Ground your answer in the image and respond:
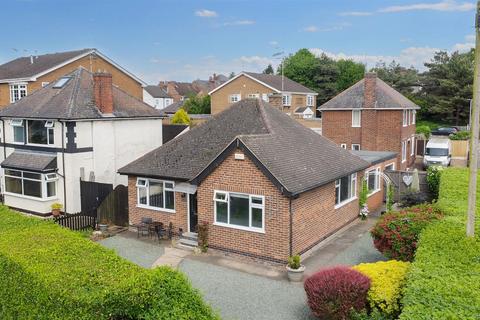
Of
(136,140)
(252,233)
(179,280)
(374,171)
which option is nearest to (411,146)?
(374,171)

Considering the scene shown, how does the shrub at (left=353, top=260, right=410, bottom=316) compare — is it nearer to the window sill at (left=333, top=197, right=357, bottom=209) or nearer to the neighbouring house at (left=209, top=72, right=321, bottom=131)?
the window sill at (left=333, top=197, right=357, bottom=209)

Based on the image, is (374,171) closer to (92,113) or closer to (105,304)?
(92,113)

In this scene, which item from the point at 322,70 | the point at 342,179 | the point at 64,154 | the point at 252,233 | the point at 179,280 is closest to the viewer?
the point at 179,280

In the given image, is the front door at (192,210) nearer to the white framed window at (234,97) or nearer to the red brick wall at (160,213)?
the red brick wall at (160,213)

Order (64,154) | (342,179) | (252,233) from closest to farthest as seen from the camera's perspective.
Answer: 1. (252,233)
2. (342,179)
3. (64,154)

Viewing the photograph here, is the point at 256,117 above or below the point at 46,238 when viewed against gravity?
above

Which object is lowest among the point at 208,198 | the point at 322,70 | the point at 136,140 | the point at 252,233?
the point at 252,233

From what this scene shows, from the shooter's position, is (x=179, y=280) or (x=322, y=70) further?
(x=322, y=70)
